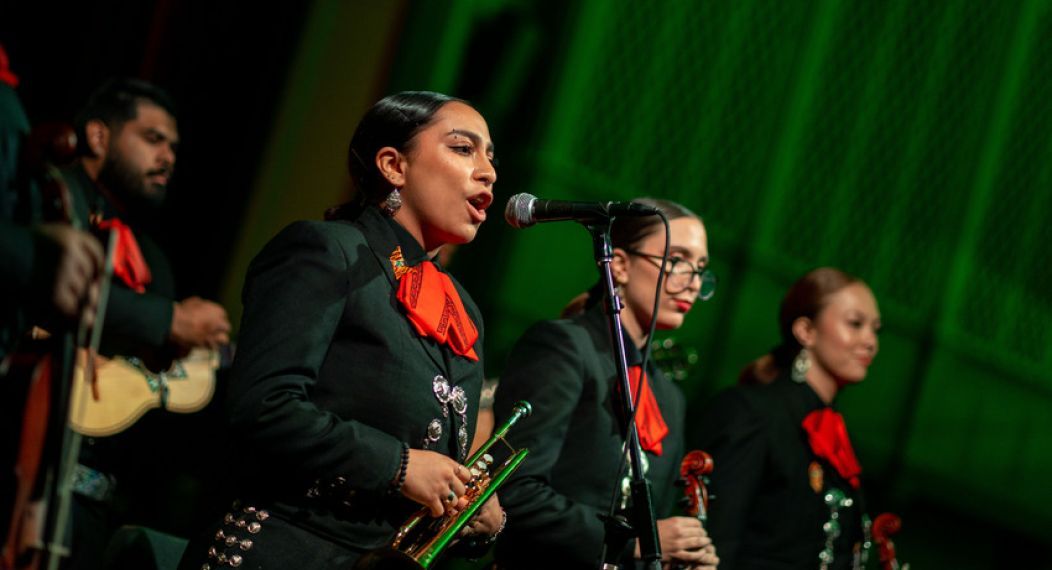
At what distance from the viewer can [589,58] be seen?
20.3ft

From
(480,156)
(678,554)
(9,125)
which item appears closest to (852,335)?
(678,554)

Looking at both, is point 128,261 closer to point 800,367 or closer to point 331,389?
point 331,389

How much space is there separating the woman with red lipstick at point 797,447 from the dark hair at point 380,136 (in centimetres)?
167

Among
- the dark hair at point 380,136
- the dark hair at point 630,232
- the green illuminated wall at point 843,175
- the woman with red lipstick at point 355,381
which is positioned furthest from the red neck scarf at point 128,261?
the green illuminated wall at point 843,175

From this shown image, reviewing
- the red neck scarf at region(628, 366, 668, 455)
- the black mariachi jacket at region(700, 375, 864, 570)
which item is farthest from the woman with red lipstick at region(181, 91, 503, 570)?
the black mariachi jacket at region(700, 375, 864, 570)

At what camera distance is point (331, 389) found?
2.53 metres

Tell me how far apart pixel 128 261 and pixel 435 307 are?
1618 mm

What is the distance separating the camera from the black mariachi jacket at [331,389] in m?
2.38

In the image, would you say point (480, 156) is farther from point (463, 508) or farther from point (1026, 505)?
point (1026, 505)

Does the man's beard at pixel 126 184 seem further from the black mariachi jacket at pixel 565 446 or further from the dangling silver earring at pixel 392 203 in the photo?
the dangling silver earring at pixel 392 203

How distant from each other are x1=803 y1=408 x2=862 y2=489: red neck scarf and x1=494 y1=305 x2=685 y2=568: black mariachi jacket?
2.56 ft

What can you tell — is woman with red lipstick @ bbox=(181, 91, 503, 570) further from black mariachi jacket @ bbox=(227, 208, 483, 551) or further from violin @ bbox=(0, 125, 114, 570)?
violin @ bbox=(0, 125, 114, 570)

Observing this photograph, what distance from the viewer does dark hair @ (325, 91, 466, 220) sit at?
2.95 meters

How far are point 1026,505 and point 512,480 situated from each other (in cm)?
555
